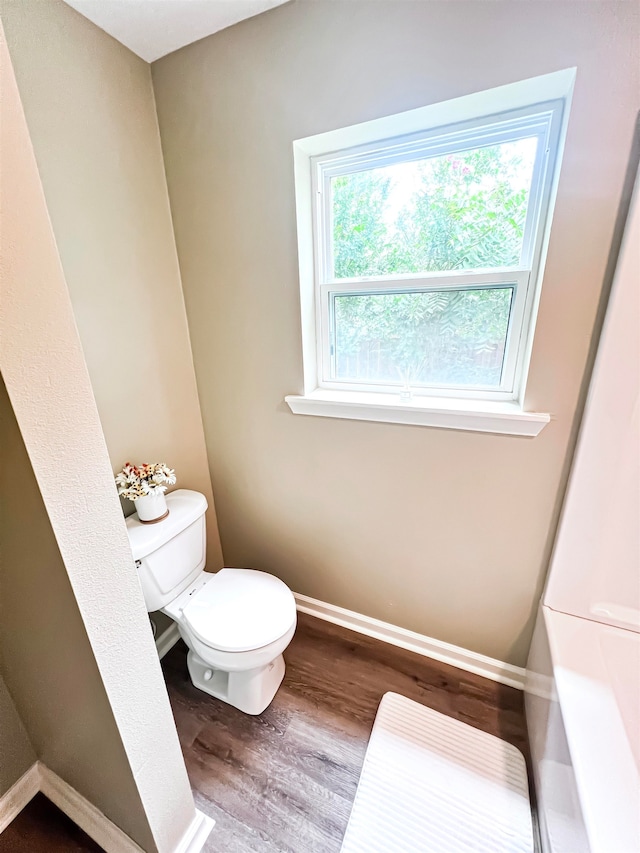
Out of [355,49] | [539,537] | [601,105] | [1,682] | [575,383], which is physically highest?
[355,49]

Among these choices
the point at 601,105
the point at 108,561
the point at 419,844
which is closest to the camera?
the point at 108,561

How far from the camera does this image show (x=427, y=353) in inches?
49.3

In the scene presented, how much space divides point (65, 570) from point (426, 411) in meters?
1.02

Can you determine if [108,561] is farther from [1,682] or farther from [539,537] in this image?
[539,537]

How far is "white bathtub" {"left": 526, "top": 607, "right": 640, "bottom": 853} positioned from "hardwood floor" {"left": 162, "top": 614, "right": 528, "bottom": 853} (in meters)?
0.28

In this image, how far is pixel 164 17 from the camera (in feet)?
3.42

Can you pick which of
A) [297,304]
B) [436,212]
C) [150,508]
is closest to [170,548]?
[150,508]

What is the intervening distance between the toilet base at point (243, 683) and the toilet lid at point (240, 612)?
19cm

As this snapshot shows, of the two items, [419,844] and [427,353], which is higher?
[427,353]

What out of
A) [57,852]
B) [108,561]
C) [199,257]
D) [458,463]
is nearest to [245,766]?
[57,852]

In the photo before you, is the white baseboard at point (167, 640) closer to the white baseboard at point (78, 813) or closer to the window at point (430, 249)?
the white baseboard at point (78, 813)

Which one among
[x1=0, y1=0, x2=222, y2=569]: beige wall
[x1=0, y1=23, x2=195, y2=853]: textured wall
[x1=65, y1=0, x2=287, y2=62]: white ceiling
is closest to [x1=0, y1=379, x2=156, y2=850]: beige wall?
[x1=0, y1=23, x2=195, y2=853]: textured wall

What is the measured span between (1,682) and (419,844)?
126 centimetres

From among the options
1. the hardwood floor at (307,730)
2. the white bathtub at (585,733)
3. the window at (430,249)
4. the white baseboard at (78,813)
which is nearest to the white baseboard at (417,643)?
the hardwood floor at (307,730)
